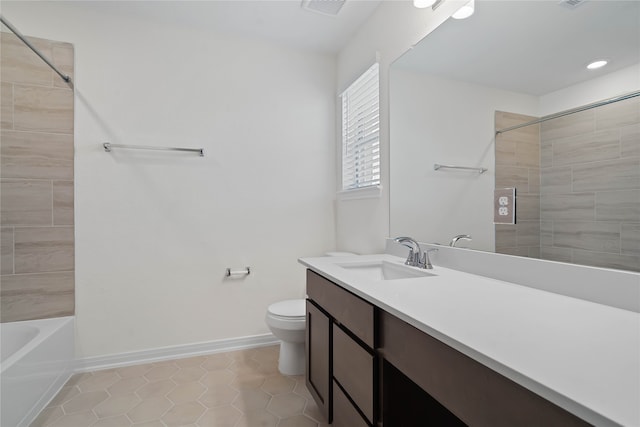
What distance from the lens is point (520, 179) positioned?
48.0 inches

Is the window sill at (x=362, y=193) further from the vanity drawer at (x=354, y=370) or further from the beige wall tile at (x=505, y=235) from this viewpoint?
the vanity drawer at (x=354, y=370)

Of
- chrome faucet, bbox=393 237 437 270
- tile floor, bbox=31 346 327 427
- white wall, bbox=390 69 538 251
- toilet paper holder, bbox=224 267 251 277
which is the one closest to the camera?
white wall, bbox=390 69 538 251

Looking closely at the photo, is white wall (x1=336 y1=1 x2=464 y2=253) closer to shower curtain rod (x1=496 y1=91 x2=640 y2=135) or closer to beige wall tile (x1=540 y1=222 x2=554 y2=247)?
shower curtain rod (x1=496 y1=91 x2=640 y2=135)

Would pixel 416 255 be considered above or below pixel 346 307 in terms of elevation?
above

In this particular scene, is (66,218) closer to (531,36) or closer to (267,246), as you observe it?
(267,246)

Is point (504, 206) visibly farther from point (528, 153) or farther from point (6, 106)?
point (6, 106)

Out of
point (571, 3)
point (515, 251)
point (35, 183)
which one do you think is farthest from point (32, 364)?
point (571, 3)

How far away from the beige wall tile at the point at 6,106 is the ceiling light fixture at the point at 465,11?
2640mm

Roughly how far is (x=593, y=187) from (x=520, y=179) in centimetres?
26

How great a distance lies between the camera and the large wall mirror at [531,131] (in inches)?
36.1

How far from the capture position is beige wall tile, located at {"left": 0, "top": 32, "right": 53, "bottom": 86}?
194 cm

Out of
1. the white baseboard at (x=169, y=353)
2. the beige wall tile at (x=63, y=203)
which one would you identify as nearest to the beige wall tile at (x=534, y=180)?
the white baseboard at (x=169, y=353)

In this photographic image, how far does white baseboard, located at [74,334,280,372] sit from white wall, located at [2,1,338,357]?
46mm

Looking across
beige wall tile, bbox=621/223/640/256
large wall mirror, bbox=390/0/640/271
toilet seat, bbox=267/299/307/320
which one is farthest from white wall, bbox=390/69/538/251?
toilet seat, bbox=267/299/307/320
